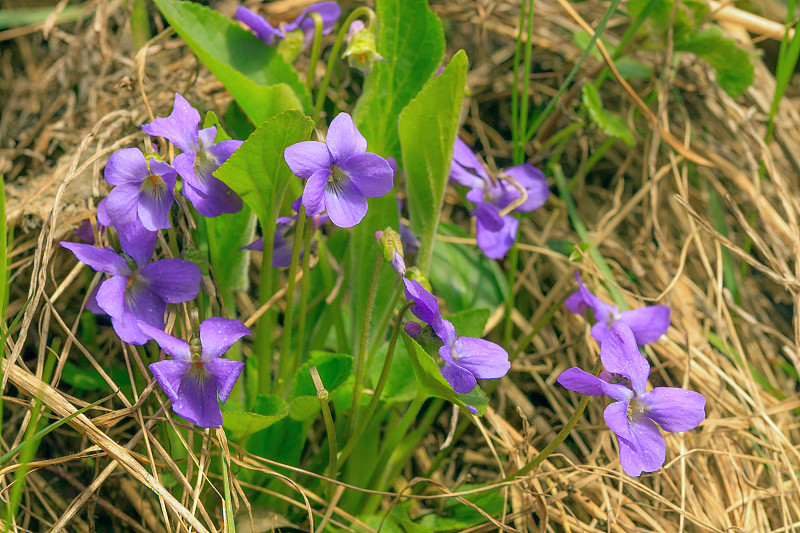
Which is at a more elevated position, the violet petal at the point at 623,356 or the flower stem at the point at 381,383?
the violet petal at the point at 623,356

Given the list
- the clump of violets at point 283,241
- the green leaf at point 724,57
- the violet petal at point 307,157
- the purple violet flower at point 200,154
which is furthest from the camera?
the green leaf at point 724,57

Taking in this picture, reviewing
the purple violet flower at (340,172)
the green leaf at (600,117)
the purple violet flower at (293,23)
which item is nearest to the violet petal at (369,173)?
the purple violet flower at (340,172)

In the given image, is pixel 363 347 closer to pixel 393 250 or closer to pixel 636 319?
pixel 393 250

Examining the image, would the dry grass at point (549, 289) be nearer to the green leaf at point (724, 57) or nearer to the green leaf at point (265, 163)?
the green leaf at point (724, 57)

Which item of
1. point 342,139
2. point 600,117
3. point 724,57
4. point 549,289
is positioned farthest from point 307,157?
point 724,57

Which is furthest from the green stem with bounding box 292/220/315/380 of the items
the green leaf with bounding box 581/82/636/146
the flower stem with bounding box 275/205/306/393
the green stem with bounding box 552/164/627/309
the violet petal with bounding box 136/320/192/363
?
the green leaf with bounding box 581/82/636/146

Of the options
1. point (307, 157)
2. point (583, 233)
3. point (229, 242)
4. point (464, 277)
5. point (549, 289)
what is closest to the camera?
point (307, 157)
